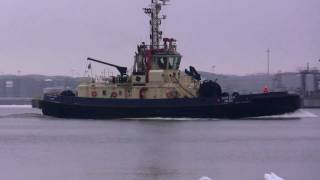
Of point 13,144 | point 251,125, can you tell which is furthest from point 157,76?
point 13,144

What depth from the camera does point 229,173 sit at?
27594 millimetres

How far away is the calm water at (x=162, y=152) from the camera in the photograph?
2780cm

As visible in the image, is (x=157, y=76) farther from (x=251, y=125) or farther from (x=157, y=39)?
(x=251, y=125)

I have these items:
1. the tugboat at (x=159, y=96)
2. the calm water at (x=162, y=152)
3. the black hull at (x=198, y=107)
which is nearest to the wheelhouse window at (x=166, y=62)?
the tugboat at (x=159, y=96)

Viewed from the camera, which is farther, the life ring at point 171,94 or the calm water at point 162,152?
the life ring at point 171,94

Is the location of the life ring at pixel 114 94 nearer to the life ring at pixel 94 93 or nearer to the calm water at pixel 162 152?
the life ring at pixel 94 93

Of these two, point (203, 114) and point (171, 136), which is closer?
point (171, 136)

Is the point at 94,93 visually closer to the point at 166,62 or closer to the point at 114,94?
the point at 114,94

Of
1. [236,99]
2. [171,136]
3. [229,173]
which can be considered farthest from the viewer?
[236,99]

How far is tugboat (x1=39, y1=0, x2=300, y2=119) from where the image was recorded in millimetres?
58906

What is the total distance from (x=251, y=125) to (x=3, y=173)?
29.2m

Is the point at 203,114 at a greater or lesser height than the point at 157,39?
lesser

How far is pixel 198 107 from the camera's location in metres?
58.7

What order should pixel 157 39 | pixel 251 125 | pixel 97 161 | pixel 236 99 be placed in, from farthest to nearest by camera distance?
pixel 157 39
pixel 236 99
pixel 251 125
pixel 97 161
